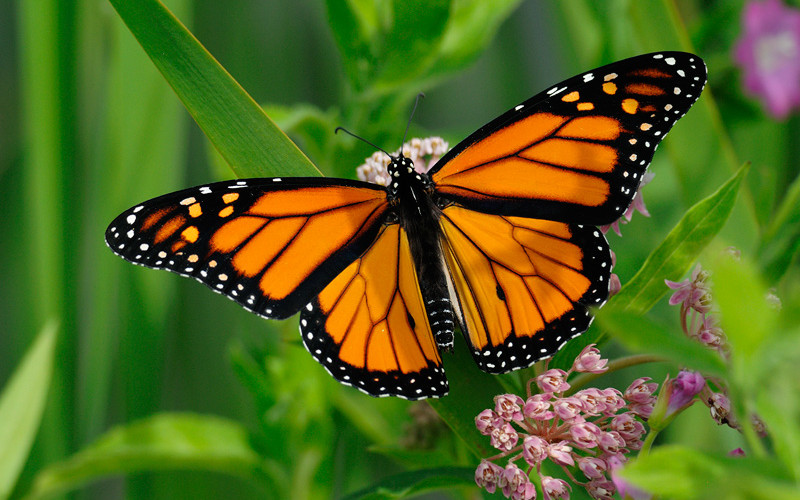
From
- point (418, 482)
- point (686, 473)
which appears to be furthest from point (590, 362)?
point (686, 473)

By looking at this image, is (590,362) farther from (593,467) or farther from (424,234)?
(424,234)

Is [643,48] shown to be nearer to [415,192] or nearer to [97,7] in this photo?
[415,192]

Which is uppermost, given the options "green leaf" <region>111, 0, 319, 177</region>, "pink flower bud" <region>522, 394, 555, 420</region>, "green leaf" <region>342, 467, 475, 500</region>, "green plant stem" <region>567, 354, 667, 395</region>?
"green leaf" <region>111, 0, 319, 177</region>

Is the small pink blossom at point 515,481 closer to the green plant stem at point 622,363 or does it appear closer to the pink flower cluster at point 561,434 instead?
the pink flower cluster at point 561,434

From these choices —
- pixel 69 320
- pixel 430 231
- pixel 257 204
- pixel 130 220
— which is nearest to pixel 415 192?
pixel 430 231

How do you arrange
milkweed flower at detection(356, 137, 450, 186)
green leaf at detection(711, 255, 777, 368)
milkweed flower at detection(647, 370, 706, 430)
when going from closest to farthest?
green leaf at detection(711, 255, 777, 368) < milkweed flower at detection(647, 370, 706, 430) < milkweed flower at detection(356, 137, 450, 186)

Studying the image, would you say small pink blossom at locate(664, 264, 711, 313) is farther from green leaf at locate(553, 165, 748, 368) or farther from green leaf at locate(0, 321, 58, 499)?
green leaf at locate(0, 321, 58, 499)

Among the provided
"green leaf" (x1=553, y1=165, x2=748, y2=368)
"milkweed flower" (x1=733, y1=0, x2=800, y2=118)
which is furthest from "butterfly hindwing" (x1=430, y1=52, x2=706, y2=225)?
"milkweed flower" (x1=733, y1=0, x2=800, y2=118)
